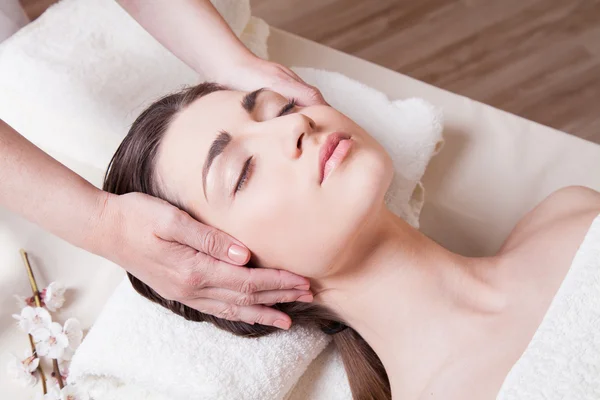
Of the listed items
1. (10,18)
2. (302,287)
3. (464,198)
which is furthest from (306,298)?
(10,18)

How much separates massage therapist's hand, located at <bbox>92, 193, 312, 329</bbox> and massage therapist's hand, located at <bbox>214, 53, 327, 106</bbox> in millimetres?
404

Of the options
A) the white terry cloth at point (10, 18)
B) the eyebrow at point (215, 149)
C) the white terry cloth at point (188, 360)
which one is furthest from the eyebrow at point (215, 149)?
the white terry cloth at point (10, 18)

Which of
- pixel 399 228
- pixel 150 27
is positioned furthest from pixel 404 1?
pixel 399 228

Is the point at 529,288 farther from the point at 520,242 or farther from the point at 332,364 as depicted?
the point at 332,364

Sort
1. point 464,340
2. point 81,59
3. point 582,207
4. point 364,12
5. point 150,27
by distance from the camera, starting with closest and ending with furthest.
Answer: point 464,340 < point 582,207 < point 150,27 < point 81,59 < point 364,12

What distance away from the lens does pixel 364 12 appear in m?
3.02

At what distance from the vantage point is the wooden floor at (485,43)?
2648 millimetres

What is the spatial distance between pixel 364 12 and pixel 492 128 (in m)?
1.47

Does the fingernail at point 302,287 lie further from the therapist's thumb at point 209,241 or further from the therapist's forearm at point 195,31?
the therapist's forearm at point 195,31

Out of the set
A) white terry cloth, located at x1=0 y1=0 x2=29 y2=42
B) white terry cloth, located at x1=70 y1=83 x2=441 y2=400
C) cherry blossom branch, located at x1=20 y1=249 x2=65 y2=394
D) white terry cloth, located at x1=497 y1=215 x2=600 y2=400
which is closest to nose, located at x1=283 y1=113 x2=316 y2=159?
white terry cloth, located at x1=70 y1=83 x2=441 y2=400

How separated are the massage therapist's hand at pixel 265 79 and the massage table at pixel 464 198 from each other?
0.51 meters

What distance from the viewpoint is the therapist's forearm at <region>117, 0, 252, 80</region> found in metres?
1.47

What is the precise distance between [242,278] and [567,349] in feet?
1.95

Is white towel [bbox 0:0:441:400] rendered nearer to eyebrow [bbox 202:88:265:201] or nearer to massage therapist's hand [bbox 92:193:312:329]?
massage therapist's hand [bbox 92:193:312:329]
